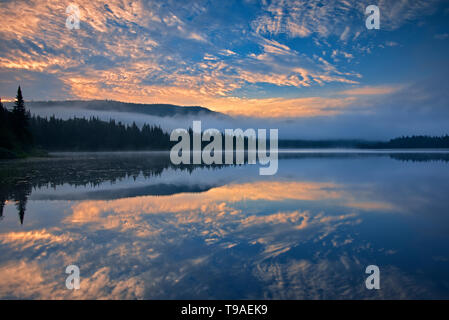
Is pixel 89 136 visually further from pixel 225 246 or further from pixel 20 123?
pixel 225 246

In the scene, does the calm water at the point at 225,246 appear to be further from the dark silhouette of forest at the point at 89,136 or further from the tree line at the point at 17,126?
the dark silhouette of forest at the point at 89,136

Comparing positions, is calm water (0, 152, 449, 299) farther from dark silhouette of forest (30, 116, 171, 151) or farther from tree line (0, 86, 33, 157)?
dark silhouette of forest (30, 116, 171, 151)

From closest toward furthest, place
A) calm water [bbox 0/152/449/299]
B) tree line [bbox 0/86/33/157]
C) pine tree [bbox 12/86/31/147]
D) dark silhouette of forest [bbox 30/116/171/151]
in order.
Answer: calm water [bbox 0/152/449/299] → tree line [bbox 0/86/33/157] → pine tree [bbox 12/86/31/147] → dark silhouette of forest [bbox 30/116/171/151]

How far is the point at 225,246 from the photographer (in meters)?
9.03

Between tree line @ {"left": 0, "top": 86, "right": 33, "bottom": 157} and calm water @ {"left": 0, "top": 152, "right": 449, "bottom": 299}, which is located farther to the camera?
tree line @ {"left": 0, "top": 86, "right": 33, "bottom": 157}

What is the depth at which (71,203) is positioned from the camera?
51.3 feet

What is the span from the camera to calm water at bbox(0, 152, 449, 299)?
6.39 meters

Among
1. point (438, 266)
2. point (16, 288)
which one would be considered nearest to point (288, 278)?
point (438, 266)

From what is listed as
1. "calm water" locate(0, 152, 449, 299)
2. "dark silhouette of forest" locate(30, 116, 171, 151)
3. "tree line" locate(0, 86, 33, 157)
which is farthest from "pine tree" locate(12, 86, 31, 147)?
"calm water" locate(0, 152, 449, 299)

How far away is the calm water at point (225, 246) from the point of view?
639cm

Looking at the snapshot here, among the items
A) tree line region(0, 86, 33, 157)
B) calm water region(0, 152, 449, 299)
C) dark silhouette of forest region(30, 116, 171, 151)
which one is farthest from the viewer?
dark silhouette of forest region(30, 116, 171, 151)

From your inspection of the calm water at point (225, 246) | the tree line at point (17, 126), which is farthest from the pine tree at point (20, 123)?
the calm water at point (225, 246)

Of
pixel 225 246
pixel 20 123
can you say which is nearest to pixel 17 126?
pixel 20 123
